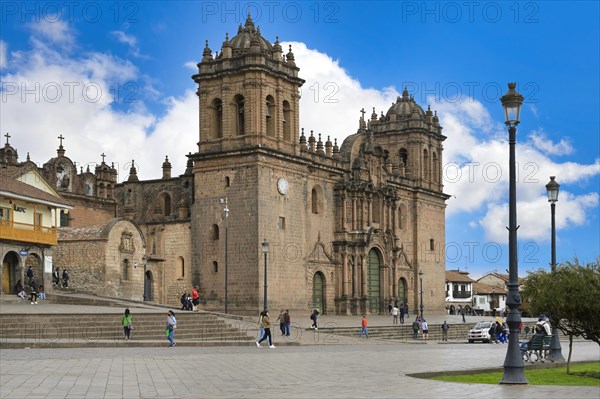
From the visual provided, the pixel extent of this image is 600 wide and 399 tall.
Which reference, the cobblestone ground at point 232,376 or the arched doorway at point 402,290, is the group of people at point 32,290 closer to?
the cobblestone ground at point 232,376

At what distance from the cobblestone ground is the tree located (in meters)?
2.03

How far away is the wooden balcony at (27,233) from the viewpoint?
37.5 metres

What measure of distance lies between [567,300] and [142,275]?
30.0 metres

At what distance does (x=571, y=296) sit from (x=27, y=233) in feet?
83.9

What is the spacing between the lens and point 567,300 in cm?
2111

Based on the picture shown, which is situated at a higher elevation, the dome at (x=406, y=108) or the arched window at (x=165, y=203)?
the dome at (x=406, y=108)

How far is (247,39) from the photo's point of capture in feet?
167

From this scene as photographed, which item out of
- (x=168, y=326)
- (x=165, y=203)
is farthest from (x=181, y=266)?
(x=168, y=326)

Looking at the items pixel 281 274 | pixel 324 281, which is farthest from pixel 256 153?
pixel 324 281

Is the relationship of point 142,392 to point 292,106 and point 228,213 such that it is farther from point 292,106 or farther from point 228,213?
point 292,106

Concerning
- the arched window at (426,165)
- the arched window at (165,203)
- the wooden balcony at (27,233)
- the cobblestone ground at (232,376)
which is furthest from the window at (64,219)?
the cobblestone ground at (232,376)

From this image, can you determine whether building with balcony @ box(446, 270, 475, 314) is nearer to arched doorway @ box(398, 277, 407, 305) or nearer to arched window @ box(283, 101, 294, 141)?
arched doorway @ box(398, 277, 407, 305)

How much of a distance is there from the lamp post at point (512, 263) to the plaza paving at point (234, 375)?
64cm

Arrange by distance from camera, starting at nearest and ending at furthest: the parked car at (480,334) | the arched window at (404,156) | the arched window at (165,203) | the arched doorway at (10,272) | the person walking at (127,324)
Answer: the person walking at (127,324), the arched doorway at (10,272), the parked car at (480,334), the arched window at (165,203), the arched window at (404,156)
